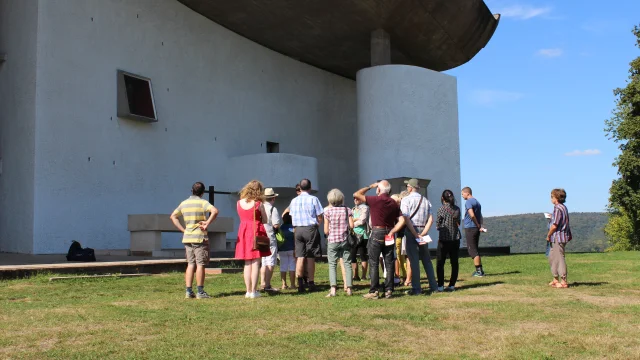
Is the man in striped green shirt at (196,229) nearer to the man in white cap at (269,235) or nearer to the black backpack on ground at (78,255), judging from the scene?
the man in white cap at (269,235)

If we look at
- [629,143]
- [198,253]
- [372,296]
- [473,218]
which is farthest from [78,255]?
[629,143]

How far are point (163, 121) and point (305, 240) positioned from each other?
14.4 metres

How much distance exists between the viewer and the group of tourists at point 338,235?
8.35 meters

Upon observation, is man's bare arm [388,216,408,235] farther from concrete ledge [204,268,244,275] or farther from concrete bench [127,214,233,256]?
concrete bench [127,214,233,256]

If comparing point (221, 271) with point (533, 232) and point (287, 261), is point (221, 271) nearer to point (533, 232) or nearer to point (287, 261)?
point (287, 261)

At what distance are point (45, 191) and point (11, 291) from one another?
978 cm

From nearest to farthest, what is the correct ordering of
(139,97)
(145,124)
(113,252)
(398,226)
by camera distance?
(398,226) < (113,252) < (139,97) < (145,124)

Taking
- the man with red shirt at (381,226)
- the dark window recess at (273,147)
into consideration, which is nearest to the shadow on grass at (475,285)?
the man with red shirt at (381,226)

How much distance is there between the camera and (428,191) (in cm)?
2455

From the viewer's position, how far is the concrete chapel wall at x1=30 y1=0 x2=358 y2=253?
18.7 meters

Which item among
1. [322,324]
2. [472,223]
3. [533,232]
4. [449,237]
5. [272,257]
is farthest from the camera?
[533,232]

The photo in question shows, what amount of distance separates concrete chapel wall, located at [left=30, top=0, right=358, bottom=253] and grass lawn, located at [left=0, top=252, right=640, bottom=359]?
9727 mm

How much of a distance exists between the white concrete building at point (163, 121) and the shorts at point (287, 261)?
11.1 meters

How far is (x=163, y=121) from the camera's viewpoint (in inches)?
877
